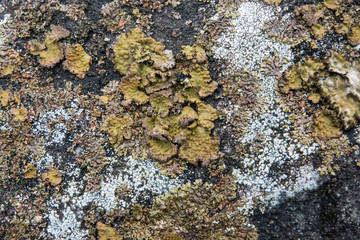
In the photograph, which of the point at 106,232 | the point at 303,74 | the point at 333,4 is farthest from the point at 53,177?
the point at 333,4

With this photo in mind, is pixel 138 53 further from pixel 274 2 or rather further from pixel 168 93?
pixel 274 2

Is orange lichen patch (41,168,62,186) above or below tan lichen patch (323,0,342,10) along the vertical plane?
below

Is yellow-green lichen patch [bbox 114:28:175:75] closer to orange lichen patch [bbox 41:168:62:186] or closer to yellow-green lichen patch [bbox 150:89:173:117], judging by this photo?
yellow-green lichen patch [bbox 150:89:173:117]

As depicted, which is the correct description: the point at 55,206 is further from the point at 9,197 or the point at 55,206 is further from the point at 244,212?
the point at 244,212

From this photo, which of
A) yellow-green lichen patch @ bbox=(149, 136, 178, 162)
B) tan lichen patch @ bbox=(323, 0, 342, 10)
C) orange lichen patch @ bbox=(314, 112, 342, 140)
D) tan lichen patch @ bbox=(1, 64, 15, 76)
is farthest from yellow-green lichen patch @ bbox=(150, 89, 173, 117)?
tan lichen patch @ bbox=(323, 0, 342, 10)

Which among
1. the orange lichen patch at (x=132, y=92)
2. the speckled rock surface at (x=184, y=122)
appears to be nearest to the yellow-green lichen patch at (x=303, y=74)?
the speckled rock surface at (x=184, y=122)

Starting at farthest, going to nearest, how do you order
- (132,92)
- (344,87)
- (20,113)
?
(20,113) < (132,92) < (344,87)
